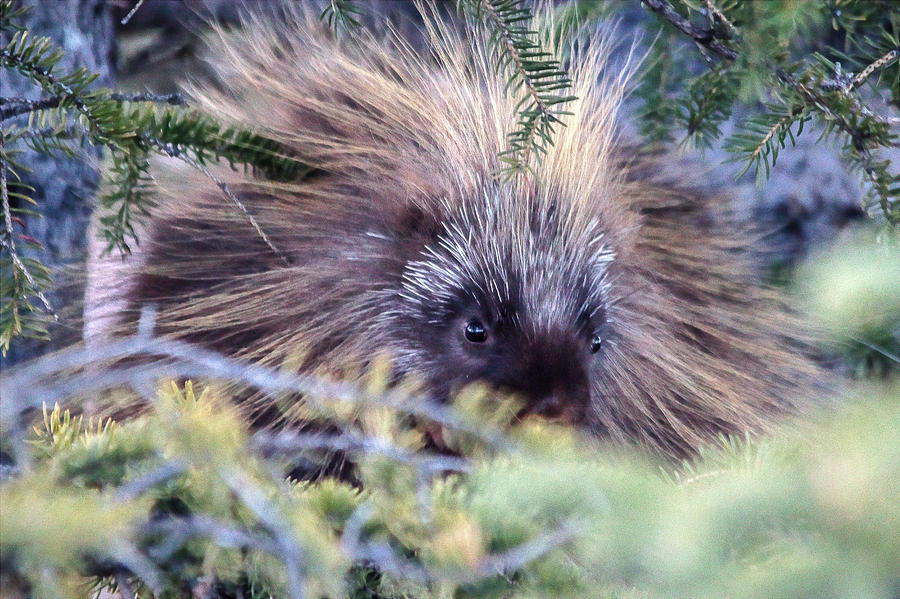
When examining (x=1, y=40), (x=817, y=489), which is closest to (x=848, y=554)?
(x=817, y=489)

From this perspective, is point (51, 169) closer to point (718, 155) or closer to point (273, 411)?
point (273, 411)

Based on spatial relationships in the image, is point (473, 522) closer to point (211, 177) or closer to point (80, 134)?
point (211, 177)

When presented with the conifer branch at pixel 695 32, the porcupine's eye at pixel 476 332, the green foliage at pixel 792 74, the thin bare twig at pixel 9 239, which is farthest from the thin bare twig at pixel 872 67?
the thin bare twig at pixel 9 239

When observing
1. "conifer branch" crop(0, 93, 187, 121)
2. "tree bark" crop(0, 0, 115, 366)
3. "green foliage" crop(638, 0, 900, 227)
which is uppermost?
"green foliage" crop(638, 0, 900, 227)

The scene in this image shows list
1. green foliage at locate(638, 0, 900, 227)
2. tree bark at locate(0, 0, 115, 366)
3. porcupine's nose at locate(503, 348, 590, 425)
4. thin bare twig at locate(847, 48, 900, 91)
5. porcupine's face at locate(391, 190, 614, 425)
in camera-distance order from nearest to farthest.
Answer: green foliage at locate(638, 0, 900, 227) → thin bare twig at locate(847, 48, 900, 91) → porcupine's nose at locate(503, 348, 590, 425) → porcupine's face at locate(391, 190, 614, 425) → tree bark at locate(0, 0, 115, 366)

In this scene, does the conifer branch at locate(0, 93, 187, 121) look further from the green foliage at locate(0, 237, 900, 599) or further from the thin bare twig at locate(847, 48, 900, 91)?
the thin bare twig at locate(847, 48, 900, 91)

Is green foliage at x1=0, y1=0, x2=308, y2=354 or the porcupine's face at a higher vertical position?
green foliage at x1=0, y1=0, x2=308, y2=354

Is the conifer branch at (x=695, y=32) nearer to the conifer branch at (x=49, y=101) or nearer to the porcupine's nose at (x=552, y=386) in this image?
the porcupine's nose at (x=552, y=386)

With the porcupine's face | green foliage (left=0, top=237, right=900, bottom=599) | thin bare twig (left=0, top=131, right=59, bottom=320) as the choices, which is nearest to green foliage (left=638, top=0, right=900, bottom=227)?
green foliage (left=0, top=237, right=900, bottom=599)
